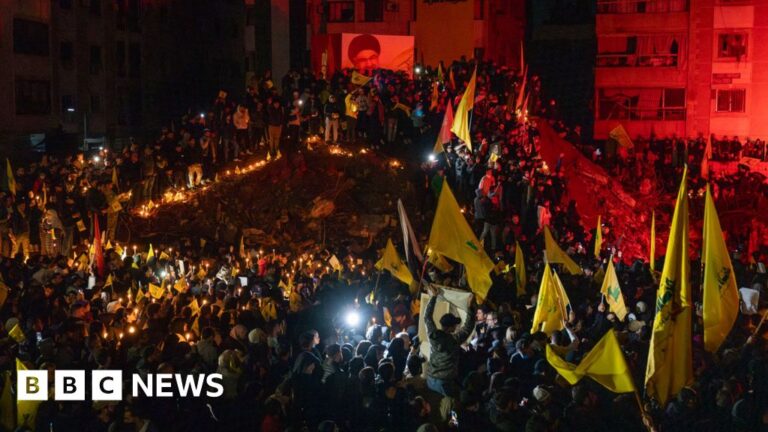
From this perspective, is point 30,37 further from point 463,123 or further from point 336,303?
point 336,303

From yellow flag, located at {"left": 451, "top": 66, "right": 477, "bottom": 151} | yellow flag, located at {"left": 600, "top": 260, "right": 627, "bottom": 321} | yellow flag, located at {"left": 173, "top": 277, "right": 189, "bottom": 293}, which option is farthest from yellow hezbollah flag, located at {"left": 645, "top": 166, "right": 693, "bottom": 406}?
yellow flag, located at {"left": 451, "top": 66, "right": 477, "bottom": 151}

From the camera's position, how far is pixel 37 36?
36375mm

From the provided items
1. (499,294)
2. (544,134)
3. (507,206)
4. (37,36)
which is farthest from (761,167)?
(37,36)

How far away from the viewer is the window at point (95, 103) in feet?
135

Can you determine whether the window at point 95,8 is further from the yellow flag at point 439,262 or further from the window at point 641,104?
the yellow flag at point 439,262

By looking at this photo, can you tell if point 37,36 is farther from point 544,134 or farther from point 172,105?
point 544,134

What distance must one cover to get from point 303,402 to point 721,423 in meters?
4.30

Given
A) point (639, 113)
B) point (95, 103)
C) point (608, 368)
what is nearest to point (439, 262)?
point (608, 368)

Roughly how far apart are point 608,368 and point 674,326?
3.89 feet

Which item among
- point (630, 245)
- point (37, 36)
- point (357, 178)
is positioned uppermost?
point (37, 36)

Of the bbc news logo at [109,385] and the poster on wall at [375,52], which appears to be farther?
the poster on wall at [375,52]

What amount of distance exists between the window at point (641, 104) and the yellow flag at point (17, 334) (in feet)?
97.7

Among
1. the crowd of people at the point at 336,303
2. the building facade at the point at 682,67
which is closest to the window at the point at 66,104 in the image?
the crowd of people at the point at 336,303

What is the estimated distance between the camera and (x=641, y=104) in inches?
1503
